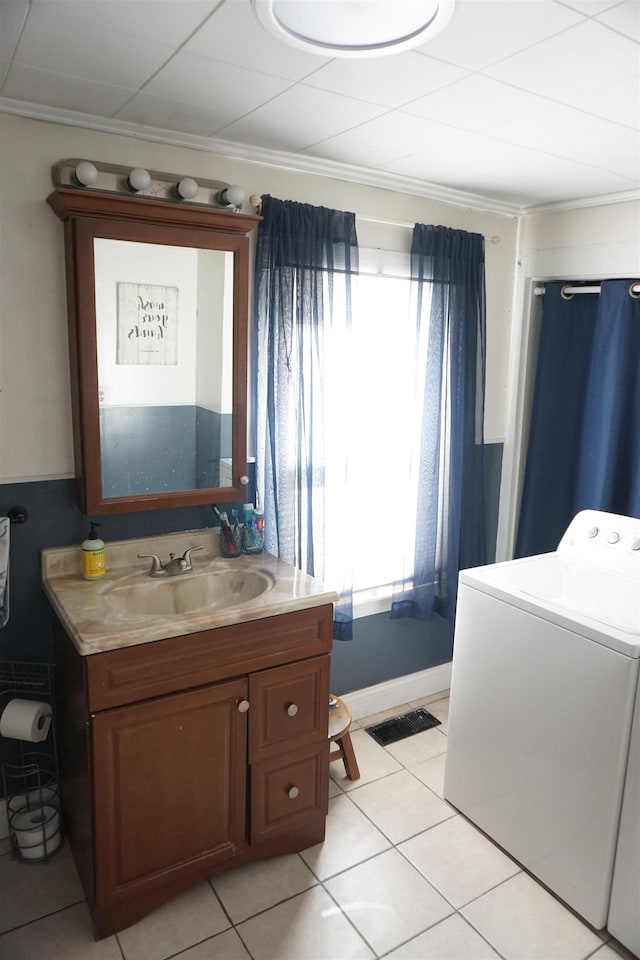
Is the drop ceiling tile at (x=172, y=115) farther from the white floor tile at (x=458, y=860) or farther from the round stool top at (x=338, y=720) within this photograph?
the white floor tile at (x=458, y=860)

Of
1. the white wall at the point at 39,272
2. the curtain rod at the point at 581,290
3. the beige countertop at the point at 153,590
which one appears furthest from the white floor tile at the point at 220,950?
the curtain rod at the point at 581,290

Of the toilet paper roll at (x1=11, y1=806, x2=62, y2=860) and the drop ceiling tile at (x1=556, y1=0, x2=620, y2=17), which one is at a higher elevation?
the drop ceiling tile at (x1=556, y1=0, x2=620, y2=17)

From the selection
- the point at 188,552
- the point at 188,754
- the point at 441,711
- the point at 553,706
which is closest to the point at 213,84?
the point at 188,552

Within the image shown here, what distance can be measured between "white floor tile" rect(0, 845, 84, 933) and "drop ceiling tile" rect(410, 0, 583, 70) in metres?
2.42

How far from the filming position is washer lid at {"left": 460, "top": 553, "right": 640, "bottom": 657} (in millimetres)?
1850

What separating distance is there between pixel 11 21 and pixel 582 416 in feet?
7.98

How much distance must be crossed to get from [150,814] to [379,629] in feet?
4.39

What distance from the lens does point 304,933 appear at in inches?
73.7

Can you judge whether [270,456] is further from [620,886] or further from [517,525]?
[620,886]

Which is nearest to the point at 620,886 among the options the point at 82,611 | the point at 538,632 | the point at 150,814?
the point at 538,632

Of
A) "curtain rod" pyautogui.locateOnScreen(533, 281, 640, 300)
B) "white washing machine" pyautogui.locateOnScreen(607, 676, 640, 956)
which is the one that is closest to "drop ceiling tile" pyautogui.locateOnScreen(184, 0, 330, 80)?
"curtain rod" pyautogui.locateOnScreen(533, 281, 640, 300)

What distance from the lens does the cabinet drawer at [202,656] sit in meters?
1.72

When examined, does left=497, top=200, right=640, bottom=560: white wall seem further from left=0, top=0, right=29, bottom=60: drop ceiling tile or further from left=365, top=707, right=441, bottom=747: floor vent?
left=0, top=0, right=29, bottom=60: drop ceiling tile

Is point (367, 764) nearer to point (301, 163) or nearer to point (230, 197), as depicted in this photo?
point (230, 197)
